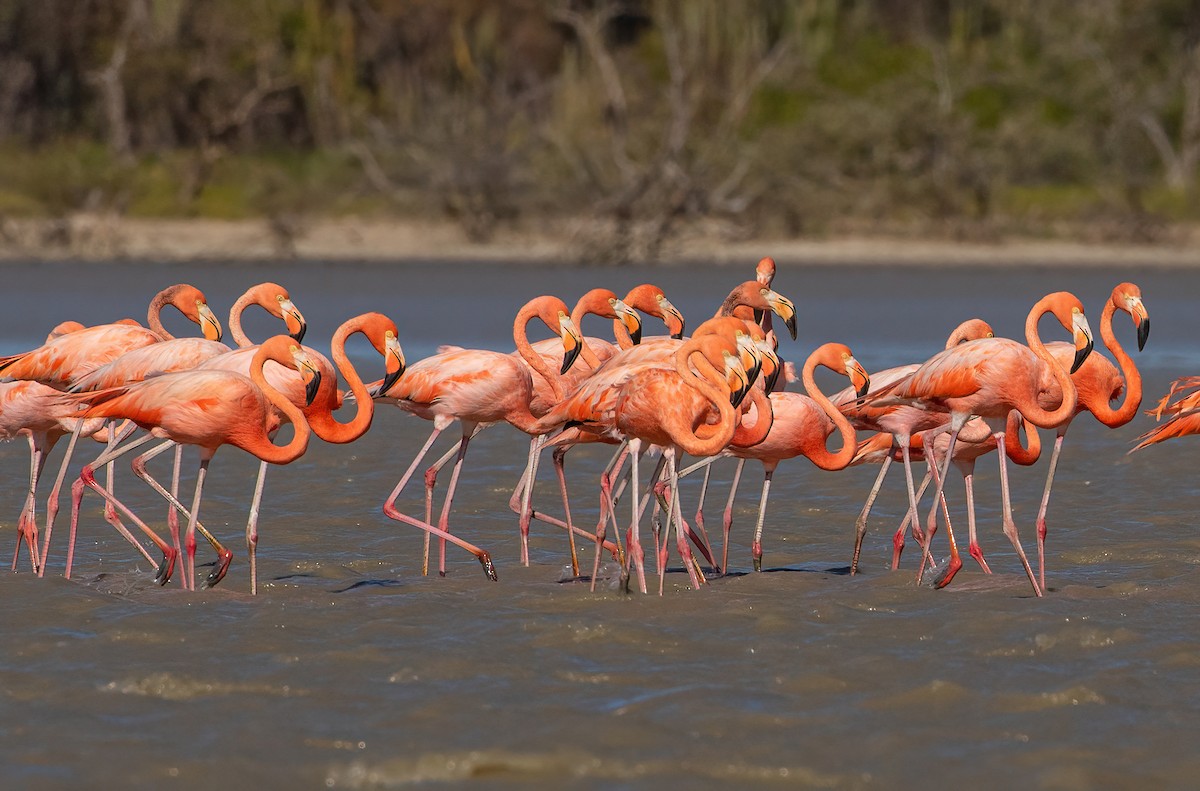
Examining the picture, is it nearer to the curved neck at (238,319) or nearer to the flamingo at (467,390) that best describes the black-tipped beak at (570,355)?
the flamingo at (467,390)

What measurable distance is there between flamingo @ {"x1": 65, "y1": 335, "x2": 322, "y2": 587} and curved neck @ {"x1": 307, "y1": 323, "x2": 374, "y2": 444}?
24 cm

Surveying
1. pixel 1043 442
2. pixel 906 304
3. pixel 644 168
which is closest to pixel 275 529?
pixel 1043 442

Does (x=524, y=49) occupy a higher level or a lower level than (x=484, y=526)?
higher

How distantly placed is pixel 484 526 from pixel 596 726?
3.34m

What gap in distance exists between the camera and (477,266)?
23.6 meters

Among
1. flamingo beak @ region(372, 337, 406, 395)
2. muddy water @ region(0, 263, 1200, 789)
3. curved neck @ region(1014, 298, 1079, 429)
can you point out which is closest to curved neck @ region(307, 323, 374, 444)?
flamingo beak @ region(372, 337, 406, 395)

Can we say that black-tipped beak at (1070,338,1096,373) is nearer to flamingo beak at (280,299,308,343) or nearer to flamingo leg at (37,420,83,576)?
flamingo beak at (280,299,308,343)

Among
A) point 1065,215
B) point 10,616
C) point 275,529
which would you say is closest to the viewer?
point 10,616

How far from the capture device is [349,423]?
22.6 ft

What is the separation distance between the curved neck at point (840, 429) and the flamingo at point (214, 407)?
6.36ft

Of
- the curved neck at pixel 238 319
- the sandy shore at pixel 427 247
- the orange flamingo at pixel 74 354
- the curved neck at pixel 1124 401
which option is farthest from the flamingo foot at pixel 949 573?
the sandy shore at pixel 427 247

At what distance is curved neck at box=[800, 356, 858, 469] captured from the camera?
6.85m

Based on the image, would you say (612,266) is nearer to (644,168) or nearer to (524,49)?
(644,168)

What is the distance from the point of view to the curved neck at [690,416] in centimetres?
625
